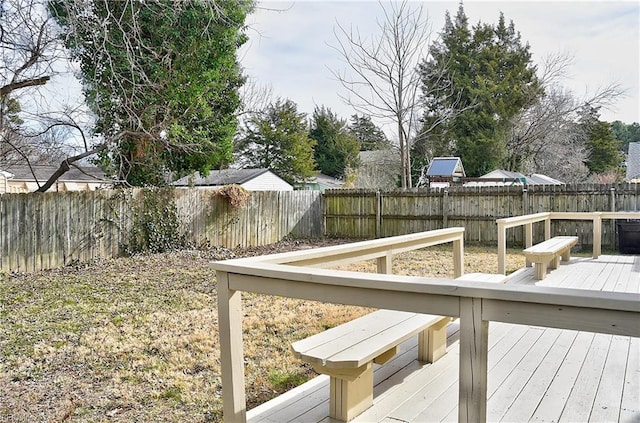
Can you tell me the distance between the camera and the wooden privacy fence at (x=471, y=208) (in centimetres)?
934

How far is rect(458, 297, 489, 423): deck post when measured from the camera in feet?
4.13

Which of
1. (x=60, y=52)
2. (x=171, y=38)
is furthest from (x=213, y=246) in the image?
(x=60, y=52)

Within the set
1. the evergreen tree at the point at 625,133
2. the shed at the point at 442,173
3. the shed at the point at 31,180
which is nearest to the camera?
the shed at the point at 31,180

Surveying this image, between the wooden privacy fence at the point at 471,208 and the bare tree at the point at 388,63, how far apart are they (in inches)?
154

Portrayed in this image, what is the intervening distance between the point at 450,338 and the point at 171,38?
816cm

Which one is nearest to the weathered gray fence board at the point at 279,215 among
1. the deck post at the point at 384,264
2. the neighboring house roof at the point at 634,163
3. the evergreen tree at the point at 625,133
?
→ the deck post at the point at 384,264

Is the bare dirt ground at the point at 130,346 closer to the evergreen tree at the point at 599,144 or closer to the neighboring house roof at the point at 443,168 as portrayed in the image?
the neighboring house roof at the point at 443,168

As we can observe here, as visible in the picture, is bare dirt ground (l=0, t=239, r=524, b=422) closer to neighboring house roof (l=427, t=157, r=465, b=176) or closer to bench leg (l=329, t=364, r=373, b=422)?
bench leg (l=329, t=364, r=373, b=422)

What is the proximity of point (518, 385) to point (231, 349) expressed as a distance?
→ 5.43 ft

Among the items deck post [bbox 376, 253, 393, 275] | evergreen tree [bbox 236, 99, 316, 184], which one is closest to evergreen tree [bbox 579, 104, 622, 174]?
evergreen tree [bbox 236, 99, 316, 184]

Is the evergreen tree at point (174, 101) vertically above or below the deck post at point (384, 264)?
above

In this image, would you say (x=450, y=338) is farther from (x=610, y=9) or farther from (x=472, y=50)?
(x=472, y=50)

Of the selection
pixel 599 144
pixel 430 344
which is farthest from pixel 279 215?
pixel 599 144

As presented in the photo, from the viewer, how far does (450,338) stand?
331 cm
